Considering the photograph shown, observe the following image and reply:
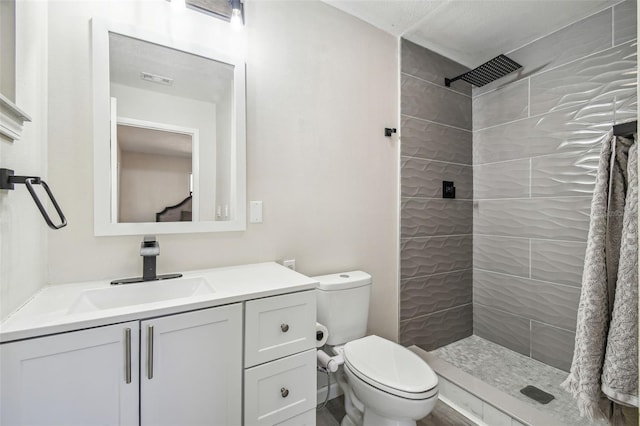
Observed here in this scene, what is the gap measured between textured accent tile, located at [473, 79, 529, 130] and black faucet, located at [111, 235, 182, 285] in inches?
100.0

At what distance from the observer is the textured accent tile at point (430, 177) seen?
2.06m

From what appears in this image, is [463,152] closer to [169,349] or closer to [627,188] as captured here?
[627,188]

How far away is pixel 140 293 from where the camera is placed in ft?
3.84

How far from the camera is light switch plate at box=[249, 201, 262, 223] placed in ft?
4.93

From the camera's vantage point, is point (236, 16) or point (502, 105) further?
point (502, 105)

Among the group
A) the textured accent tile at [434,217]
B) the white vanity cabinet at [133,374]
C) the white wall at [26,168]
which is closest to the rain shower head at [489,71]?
the textured accent tile at [434,217]

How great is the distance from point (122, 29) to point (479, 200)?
8.49ft

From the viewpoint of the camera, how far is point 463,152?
94.6 inches

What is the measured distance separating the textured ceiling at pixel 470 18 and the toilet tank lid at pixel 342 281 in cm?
164

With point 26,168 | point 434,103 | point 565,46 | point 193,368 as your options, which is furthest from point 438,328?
point 26,168

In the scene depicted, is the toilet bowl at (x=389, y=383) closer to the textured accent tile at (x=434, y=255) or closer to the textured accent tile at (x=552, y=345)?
the textured accent tile at (x=434, y=255)

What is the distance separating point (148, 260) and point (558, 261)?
2.47 metres

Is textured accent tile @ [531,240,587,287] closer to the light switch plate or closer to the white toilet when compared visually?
the white toilet

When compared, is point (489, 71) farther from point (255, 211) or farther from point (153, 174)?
point (153, 174)
